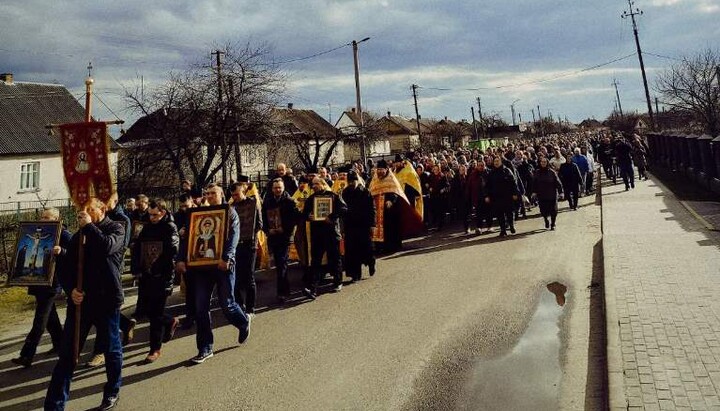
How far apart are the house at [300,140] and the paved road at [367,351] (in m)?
14.5

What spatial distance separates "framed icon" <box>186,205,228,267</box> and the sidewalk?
4161 mm

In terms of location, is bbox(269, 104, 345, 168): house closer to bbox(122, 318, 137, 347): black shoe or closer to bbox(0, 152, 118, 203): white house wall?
bbox(0, 152, 118, 203): white house wall

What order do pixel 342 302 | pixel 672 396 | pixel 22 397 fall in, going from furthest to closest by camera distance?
pixel 342 302 → pixel 22 397 → pixel 672 396

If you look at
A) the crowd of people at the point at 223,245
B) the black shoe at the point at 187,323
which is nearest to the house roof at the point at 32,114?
the crowd of people at the point at 223,245

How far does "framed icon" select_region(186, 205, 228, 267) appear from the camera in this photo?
543 cm

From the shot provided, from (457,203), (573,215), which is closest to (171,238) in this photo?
(457,203)

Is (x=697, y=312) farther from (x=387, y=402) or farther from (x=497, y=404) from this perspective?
(x=387, y=402)

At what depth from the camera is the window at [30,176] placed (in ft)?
105

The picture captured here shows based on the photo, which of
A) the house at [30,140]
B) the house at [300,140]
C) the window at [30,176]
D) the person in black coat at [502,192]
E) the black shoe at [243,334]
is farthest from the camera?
the window at [30,176]

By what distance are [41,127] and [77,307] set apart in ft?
123

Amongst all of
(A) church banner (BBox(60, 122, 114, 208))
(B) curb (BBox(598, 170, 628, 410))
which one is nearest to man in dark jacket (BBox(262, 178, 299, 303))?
(A) church banner (BBox(60, 122, 114, 208))

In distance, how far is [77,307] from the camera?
14.4 feet

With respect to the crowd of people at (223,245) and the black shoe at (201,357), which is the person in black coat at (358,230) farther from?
the black shoe at (201,357)

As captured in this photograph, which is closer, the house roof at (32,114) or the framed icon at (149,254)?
the framed icon at (149,254)
